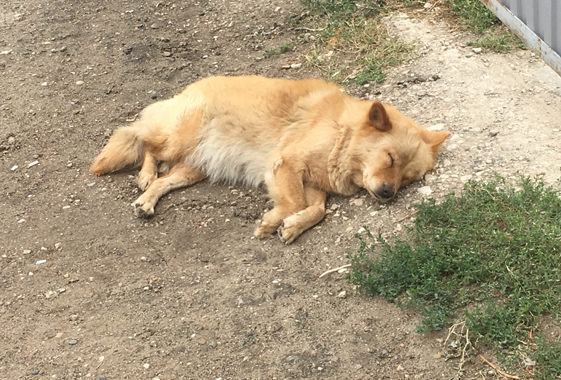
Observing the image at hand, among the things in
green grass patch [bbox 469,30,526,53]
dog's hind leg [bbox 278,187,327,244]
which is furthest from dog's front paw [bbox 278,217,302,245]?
green grass patch [bbox 469,30,526,53]

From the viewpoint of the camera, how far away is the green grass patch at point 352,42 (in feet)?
22.1

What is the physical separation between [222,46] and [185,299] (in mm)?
4479

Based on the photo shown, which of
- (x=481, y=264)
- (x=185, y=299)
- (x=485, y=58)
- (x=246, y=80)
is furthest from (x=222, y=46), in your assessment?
(x=481, y=264)

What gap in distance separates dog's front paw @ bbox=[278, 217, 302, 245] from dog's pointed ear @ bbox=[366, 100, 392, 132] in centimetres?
109

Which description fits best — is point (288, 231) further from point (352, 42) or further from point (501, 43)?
point (501, 43)

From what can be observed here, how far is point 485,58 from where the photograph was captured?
6.45 metres

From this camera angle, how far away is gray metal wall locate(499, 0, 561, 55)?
4867 millimetres

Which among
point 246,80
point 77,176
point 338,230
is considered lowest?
point 338,230

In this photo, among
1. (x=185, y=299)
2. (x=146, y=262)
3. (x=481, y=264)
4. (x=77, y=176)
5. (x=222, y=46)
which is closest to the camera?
(x=481, y=264)

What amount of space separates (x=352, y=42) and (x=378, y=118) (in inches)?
100

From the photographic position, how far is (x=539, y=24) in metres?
5.12

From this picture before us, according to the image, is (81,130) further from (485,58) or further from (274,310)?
(485,58)

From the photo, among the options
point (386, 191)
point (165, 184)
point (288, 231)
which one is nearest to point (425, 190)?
point (386, 191)

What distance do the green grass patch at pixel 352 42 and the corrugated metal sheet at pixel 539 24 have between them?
1403 millimetres
